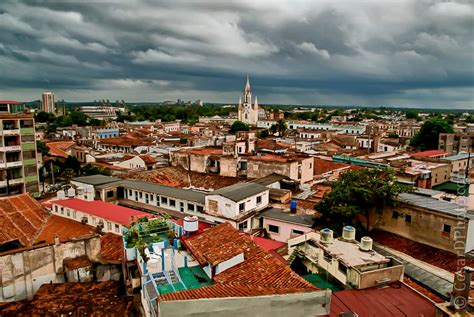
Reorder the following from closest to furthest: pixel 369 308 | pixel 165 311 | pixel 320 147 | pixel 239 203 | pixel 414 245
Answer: pixel 165 311 < pixel 369 308 < pixel 414 245 < pixel 239 203 < pixel 320 147

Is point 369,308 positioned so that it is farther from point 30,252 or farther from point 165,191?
point 165,191

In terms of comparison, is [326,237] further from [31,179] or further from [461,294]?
[31,179]

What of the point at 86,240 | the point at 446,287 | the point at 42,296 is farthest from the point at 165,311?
the point at 446,287

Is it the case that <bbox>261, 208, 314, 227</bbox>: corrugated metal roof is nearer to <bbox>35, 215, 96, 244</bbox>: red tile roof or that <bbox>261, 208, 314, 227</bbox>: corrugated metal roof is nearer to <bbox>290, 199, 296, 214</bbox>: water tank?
<bbox>290, 199, 296, 214</bbox>: water tank

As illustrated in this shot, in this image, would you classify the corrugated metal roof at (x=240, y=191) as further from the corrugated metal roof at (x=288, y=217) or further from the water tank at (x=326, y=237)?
the water tank at (x=326, y=237)

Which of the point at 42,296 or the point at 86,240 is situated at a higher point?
the point at 86,240

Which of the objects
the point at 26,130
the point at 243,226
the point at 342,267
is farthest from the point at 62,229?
the point at 26,130
